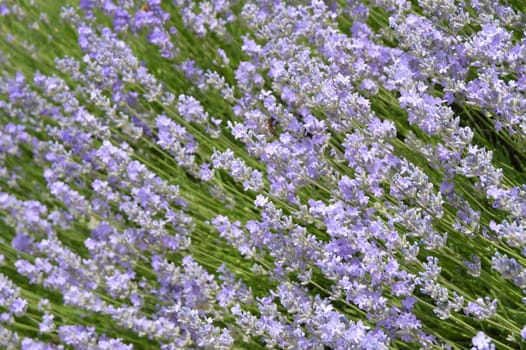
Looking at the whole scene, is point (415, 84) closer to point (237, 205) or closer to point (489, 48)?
point (489, 48)

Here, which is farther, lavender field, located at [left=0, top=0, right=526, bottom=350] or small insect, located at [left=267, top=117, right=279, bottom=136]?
small insect, located at [left=267, top=117, right=279, bottom=136]

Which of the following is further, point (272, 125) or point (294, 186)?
point (272, 125)

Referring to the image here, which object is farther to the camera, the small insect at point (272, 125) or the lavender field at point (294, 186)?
the small insect at point (272, 125)

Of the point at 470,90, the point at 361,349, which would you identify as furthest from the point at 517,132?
the point at 361,349

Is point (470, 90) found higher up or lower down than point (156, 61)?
lower down

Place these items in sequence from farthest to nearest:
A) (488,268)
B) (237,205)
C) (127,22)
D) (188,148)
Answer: (127,22)
(237,205)
(188,148)
(488,268)

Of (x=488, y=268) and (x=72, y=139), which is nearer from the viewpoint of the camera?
(x=488, y=268)

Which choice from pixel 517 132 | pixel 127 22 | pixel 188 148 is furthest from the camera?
pixel 127 22

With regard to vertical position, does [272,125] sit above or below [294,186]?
above
